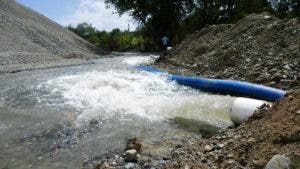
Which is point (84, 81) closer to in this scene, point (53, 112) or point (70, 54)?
point (53, 112)

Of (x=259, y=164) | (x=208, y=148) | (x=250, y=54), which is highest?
(x=250, y=54)

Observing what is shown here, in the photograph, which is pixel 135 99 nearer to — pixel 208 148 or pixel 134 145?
pixel 134 145

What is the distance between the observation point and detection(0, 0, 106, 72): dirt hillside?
19406mm

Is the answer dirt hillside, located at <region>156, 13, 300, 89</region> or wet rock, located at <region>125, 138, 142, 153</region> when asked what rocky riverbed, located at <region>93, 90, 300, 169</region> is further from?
dirt hillside, located at <region>156, 13, 300, 89</region>

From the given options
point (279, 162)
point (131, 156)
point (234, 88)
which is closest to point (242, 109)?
point (131, 156)

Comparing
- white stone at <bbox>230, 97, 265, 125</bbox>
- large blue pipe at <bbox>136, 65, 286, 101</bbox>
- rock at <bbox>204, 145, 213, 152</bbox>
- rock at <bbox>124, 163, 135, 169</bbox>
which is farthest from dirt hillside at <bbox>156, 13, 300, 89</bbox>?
rock at <bbox>124, 163, 135, 169</bbox>

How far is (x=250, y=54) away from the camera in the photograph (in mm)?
13812

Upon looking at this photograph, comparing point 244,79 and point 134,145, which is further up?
point 244,79

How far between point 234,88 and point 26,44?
52.8 feet

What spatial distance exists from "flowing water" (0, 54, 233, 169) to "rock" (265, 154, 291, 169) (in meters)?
3.12

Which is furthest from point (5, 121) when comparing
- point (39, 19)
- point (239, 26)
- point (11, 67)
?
point (39, 19)

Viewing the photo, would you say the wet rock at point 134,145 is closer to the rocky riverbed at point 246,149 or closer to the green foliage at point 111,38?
the rocky riverbed at point 246,149

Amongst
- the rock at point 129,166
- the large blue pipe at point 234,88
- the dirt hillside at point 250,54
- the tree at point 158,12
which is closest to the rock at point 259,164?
the rock at point 129,166

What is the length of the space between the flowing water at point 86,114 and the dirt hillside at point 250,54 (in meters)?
1.78
